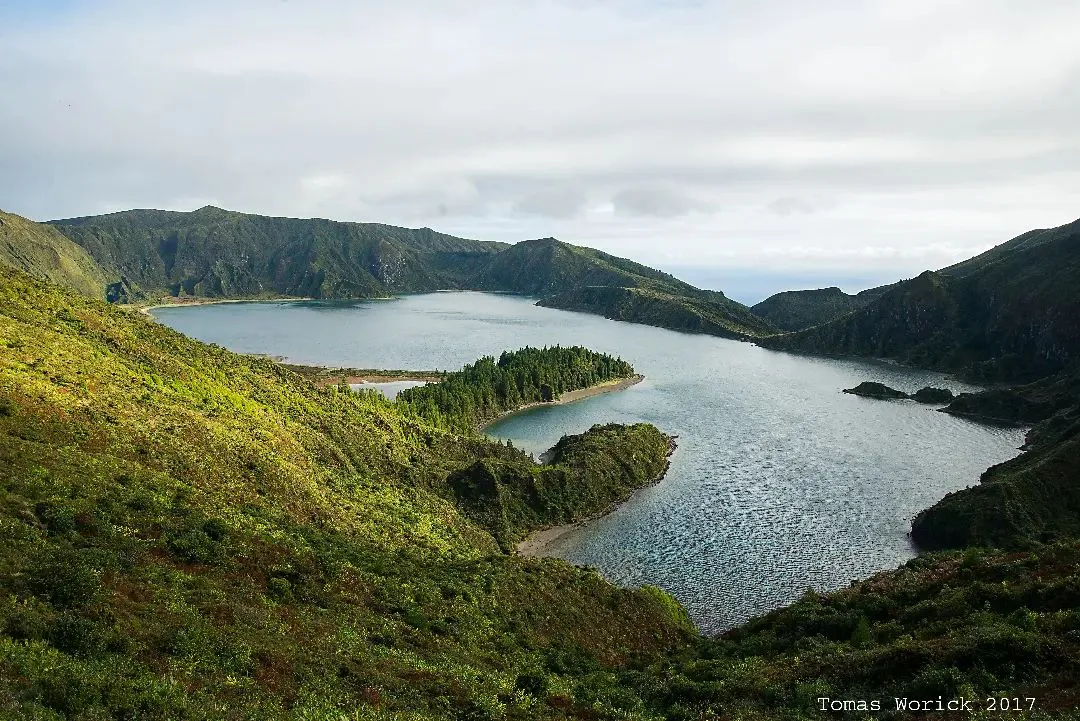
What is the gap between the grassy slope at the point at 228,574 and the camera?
2334cm

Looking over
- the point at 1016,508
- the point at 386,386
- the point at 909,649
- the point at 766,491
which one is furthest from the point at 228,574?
the point at 386,386

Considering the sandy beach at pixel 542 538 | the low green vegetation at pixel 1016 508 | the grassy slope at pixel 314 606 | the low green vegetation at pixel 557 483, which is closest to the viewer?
the grassy slope at pixel 314 606

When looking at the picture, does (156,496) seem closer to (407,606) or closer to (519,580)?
(407,606)

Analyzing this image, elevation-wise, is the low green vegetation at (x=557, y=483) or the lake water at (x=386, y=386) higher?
the lake water at (x=386, y=386)

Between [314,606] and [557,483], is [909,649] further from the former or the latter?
[557,483]

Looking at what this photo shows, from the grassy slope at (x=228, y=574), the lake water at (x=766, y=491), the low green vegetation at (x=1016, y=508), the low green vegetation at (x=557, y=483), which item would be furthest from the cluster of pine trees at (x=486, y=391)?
the low green vegetation at (x=1016, y=508)

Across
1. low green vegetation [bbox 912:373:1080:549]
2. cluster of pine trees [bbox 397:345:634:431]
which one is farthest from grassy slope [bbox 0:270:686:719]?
cluster of pine trees [bbox 397:345:634:431]

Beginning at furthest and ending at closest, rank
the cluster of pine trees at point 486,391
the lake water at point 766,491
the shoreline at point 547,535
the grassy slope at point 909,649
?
the cluster of pine trees at point 486,391 → the shoreline at point 547,535 → the lake water at point 766,491 → the grassy slope at point 909,649

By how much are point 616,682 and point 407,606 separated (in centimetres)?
1429

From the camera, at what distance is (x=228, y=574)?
35219mm

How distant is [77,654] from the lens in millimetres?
22078

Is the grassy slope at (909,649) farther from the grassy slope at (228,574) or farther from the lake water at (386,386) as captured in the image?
the lake water at (386,386)

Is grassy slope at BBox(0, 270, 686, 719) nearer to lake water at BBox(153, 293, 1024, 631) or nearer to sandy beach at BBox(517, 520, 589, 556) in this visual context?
sandy beach at BBox(517, 520, 589, 556)

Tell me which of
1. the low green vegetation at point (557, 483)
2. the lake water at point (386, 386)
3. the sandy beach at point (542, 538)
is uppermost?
the lake water at point (386, 386)
